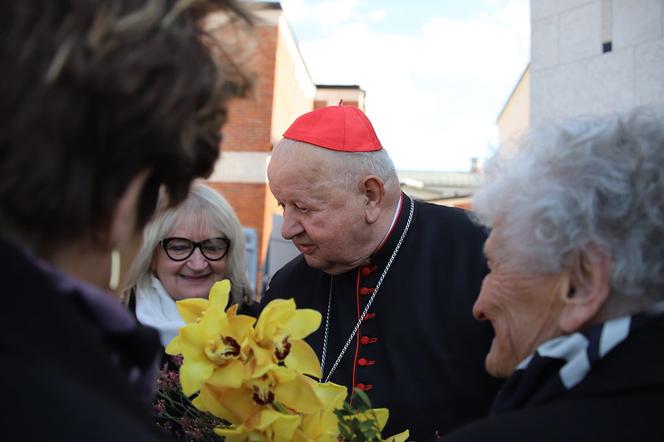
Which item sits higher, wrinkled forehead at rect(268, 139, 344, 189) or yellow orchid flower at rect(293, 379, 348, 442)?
wrinkled forehead at rect(268, 139, 344, 189)

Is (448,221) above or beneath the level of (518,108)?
beneath

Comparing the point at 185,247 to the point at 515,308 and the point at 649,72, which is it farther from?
the point at 649,72

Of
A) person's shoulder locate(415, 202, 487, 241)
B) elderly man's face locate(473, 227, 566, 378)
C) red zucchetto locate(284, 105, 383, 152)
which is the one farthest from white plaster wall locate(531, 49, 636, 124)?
elderly man's face locate(473, 227, 566, 378)

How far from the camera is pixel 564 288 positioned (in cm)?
148

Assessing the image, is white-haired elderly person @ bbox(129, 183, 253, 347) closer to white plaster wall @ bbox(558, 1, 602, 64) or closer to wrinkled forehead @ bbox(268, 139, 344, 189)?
wrinkled forehead @ bbox(268, 139, 344, 189)

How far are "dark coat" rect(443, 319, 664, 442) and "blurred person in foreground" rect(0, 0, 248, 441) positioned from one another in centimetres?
76

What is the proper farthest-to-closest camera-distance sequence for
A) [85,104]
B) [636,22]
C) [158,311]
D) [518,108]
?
[518,108]
[636,22]
[158,311]
[85,104]

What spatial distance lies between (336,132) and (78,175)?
203 cm

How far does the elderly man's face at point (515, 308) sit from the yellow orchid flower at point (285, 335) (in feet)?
1.53

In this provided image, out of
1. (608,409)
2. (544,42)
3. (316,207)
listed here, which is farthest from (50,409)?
(544,42)

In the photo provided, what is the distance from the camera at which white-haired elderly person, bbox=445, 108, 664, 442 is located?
1.32 metres

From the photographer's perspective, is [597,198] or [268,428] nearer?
[597,198]

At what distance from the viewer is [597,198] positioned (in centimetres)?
140

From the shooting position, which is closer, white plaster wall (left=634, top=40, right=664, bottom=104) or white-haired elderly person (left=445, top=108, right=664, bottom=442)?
white-haired elderly person (left=445, top=108, right=664, bottom=442)
